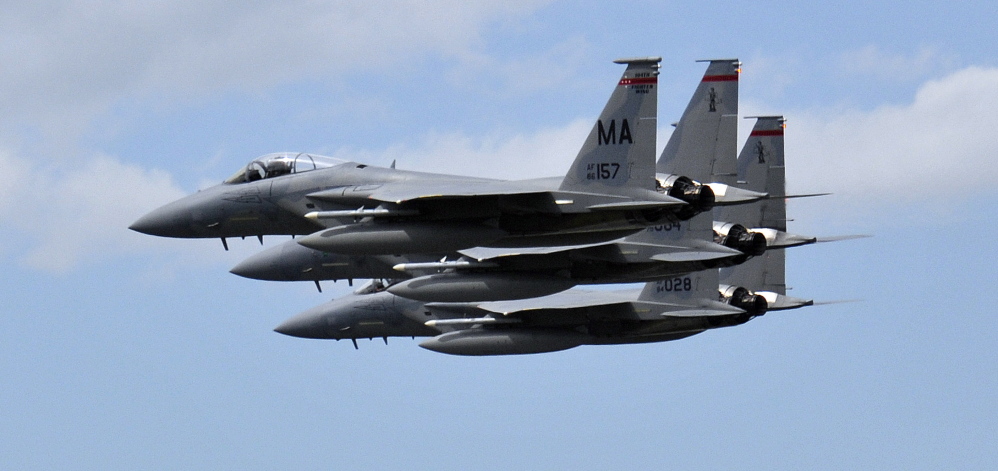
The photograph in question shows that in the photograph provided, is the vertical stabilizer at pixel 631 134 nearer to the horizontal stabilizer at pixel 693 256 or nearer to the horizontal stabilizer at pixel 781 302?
the horizontal stabilizer at pixel 693 256

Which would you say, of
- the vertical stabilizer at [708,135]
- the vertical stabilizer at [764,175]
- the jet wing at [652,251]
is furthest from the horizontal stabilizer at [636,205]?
the vertical stabilizer at [764,175]

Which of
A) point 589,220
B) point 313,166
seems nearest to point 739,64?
point 589,220

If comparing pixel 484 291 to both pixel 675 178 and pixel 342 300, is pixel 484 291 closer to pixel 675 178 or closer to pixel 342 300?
pixel 675 178

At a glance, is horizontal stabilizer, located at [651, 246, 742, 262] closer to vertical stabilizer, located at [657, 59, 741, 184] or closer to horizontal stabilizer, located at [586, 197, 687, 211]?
vertical stabilizer, located at [657, 59, 741, 184]

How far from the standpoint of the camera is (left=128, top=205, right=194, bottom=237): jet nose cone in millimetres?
36300

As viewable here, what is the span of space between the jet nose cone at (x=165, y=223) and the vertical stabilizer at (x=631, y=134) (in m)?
Answer: 9.96

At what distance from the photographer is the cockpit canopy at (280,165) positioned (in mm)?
36000

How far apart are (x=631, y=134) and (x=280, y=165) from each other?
8950 millimetres

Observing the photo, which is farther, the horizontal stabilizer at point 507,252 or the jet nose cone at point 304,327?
the jet nose cone at point 304,327

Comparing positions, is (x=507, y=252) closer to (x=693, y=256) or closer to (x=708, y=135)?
(x=693, y=256)

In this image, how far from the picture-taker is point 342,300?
139 feet

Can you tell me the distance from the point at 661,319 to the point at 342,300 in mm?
8448

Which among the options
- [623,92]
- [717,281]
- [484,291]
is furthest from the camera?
[717,281]

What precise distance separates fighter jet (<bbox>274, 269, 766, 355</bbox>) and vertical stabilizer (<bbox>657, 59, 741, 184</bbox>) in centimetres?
388
